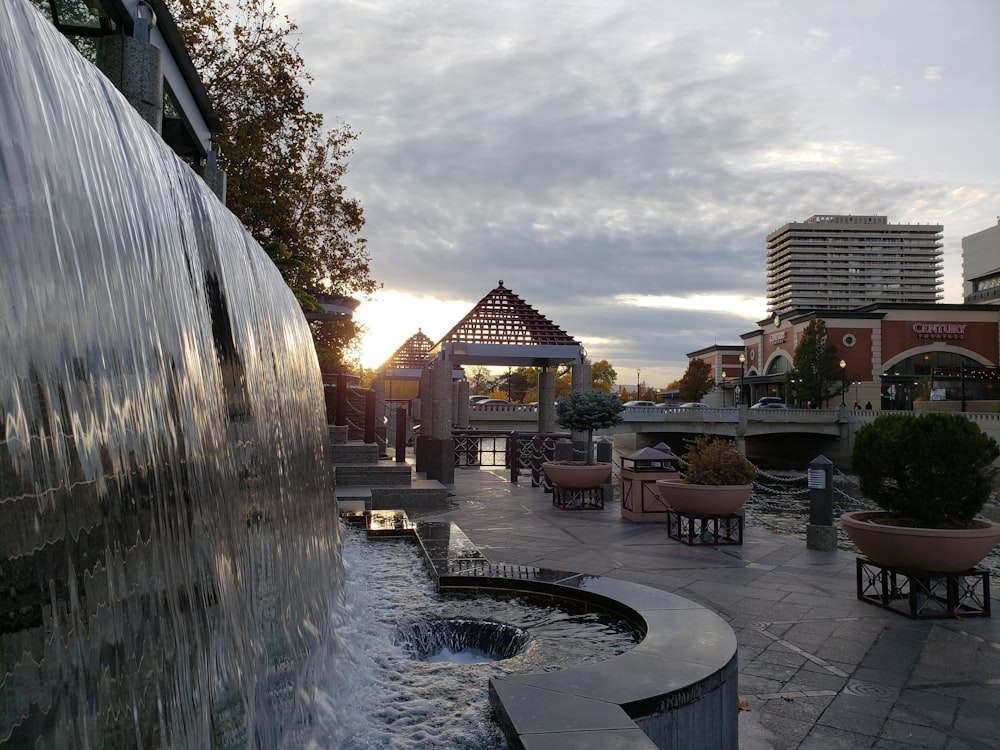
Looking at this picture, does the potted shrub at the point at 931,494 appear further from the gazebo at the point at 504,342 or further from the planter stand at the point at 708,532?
the gazebo at the point at 504,342

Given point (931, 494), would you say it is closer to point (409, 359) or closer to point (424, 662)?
point (424, 662)

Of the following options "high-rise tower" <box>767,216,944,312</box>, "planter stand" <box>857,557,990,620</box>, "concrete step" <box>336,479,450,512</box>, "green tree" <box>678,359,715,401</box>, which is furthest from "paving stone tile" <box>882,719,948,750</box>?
"high-rise tower" <box>767,216,944,312</box>

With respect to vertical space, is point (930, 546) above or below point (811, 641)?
above

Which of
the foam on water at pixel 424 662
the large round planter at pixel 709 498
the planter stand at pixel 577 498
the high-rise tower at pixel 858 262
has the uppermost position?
the high-rise tower at pixel 858 262

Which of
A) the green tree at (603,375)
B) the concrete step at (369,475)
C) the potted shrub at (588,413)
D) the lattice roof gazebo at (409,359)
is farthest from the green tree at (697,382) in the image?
the concrete step at (369,475)

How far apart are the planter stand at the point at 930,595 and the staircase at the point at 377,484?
8.71 metres

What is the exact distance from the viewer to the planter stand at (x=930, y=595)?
23.9 feet

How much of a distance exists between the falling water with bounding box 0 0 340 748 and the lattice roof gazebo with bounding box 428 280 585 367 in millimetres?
17475

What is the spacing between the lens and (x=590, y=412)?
16.5 metres

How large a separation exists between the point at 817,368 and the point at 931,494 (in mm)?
59604

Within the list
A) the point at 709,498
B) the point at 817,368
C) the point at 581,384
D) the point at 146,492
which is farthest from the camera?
the point at 817,368

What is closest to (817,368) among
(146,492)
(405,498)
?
(405,498)

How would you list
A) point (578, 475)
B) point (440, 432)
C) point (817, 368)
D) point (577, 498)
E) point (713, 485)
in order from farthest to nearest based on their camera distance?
point (817, 368)
point (440, 432)
point (577, 498)
point (578, 475)
point (713, 485)

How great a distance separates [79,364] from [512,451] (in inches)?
735
